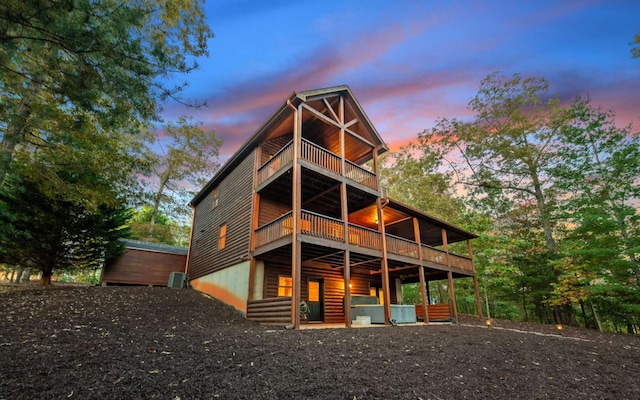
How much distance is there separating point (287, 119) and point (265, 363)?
29.9 feet

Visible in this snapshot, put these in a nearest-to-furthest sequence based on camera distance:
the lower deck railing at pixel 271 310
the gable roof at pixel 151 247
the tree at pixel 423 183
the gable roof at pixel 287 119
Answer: the lower deck railing at pixel 271 310
the gable roof at pixel 287 119
the gable roof at pixel 151 247
the tree at pixel 423 183

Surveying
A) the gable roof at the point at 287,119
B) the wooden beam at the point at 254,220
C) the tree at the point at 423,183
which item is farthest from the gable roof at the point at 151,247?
the tree at the point at 423,183

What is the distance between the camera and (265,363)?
4.26m

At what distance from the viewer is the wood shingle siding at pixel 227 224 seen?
11.6 metres

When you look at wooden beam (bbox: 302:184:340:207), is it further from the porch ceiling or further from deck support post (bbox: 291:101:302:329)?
the porch ceiling

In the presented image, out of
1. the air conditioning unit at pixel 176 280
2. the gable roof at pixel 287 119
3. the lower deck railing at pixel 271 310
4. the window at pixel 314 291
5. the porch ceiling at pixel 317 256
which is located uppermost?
the gable roof at pixel 287 119

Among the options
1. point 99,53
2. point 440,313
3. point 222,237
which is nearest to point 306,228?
point 222,237

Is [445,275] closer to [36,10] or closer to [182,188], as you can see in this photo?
[36,10]

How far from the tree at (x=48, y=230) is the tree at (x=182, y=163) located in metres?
11.5

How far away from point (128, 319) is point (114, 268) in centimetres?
950

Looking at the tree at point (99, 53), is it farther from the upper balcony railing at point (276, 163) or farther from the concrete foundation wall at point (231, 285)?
the concrete foundation wall at point (231, 285)

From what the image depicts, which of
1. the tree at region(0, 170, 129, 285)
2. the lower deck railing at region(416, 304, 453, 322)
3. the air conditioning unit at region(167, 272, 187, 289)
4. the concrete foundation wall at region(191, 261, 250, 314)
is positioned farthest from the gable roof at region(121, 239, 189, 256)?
the lower deck railing at region(416, 304, 453, 322)

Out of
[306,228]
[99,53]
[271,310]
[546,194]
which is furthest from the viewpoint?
[546,194]

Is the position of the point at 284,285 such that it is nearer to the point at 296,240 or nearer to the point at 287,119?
the point at 296,240
